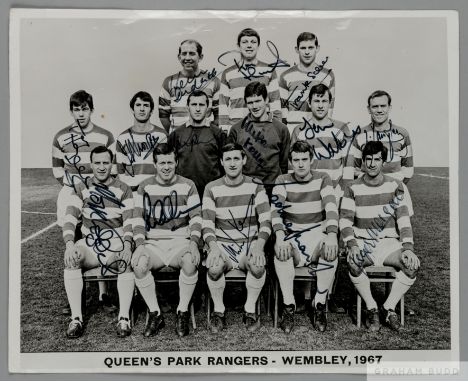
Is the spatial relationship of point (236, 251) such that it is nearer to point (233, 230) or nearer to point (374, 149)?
point (233, 230)

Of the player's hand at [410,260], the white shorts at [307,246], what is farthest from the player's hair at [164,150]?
the player's hand at [410,260]

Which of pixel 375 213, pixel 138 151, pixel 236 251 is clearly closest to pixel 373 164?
pixel 375 213

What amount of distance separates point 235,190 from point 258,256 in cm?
21

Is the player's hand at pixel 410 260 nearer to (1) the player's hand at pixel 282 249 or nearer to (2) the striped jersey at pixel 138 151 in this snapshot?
(1) the player's hand at pixel 282 249

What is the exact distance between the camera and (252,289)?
1.20 meters

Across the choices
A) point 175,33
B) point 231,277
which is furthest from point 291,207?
point 175,33

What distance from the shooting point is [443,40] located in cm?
126

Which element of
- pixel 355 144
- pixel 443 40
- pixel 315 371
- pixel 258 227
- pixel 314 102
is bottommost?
pixel 315 371

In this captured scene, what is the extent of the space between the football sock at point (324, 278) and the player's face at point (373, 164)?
0.29m

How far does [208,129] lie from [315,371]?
0.81 metres

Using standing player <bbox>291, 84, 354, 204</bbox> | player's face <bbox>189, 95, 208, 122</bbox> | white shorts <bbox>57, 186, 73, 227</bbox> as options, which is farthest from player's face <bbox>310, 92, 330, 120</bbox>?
white shorts <bbox>57, 186, 73, 227</bbox>

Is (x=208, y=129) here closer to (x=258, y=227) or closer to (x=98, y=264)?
(x=258, y=227)

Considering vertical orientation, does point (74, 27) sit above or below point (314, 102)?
above

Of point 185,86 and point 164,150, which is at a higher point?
point 185,86
